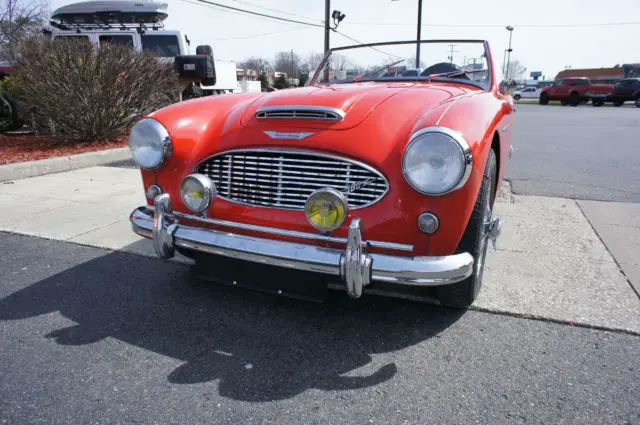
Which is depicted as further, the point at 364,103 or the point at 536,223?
the point at 536,223

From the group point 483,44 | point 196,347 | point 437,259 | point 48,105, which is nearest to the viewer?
point 437,259

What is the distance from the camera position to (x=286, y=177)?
225cm

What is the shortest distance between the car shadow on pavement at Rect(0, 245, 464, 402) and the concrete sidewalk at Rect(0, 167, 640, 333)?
55 centimetres

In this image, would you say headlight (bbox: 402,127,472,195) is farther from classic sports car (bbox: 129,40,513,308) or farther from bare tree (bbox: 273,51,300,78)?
bare tree (bbox: 273,51,300,78)

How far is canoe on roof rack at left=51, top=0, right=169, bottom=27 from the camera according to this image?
9781mm

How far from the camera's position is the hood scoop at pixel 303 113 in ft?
7.57

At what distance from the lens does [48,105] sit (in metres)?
7.32

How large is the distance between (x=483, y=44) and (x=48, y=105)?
6647mm

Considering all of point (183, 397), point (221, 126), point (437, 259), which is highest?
point (221, 126)

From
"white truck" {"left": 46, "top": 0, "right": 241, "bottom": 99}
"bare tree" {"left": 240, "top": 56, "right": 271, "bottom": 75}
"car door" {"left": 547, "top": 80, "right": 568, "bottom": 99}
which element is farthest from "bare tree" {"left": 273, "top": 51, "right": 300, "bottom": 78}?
"white truck" {"left": 46, "top": 0, "right": 241, "bottom": 99}

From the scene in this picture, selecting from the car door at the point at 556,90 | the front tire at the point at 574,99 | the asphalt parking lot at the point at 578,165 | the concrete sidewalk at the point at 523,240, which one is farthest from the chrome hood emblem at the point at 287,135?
the car door at the point at 556,90

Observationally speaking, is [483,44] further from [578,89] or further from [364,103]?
[578,89]

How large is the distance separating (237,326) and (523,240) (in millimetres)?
2393

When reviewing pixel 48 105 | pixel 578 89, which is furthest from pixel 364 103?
pixel 578 89
